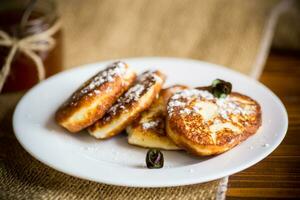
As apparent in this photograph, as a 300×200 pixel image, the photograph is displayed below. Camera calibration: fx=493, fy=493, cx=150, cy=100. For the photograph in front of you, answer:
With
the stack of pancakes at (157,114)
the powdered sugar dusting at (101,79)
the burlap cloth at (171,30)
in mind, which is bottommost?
the burlap cloth at (171,30)

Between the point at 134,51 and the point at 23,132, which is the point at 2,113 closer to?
the point at 23,132

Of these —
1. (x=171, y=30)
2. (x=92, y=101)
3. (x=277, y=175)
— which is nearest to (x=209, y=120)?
(x=277, y=175)

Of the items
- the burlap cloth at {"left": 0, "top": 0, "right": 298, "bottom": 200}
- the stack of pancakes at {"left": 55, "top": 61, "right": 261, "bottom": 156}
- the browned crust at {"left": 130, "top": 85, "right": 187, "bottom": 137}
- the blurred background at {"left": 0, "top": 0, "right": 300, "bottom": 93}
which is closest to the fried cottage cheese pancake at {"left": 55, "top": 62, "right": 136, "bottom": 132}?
the stack of pancakes at {"left": 55, "top": 61, "right": 261, "bottom": 156}

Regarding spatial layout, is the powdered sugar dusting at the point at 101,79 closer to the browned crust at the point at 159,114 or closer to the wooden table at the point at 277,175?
the browned crust at the point at 159,114

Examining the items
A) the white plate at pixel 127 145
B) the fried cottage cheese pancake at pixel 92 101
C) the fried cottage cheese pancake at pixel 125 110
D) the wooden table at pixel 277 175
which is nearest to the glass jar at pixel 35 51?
the white plate at pixel 127 145

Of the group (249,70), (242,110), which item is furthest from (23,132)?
(249,70)

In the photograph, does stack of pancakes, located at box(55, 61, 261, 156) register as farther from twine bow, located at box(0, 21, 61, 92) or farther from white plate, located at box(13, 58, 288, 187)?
twine bow, located at box(0, 21, 61, 92)

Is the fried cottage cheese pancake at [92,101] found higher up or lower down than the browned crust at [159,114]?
higher up

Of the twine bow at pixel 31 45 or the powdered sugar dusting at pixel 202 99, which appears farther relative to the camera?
the twine bow at pixel 31 45
